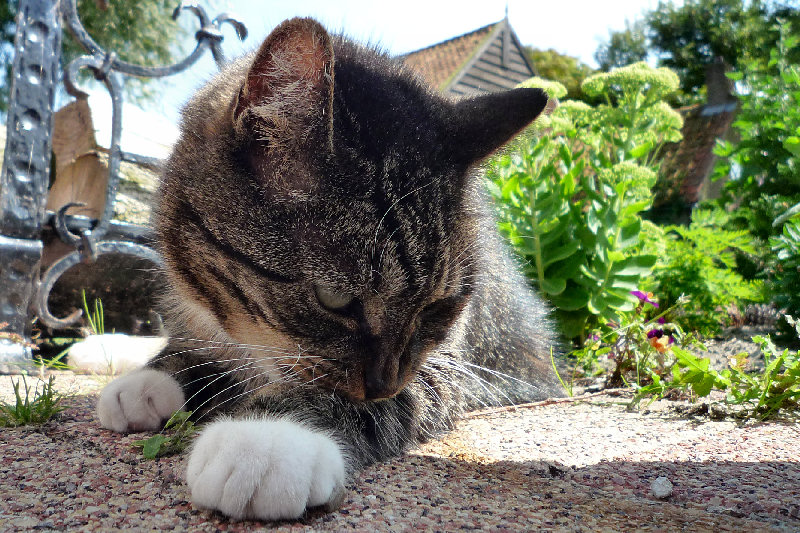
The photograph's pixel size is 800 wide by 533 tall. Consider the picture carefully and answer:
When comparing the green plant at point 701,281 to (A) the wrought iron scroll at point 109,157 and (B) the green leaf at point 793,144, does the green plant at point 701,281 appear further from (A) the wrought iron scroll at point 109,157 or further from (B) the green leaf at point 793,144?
(A) the wrought iron scroll at point 109,157

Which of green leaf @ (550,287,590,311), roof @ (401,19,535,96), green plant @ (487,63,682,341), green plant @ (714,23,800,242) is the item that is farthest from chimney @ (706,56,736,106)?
green leaf @ (550,287,590,311)

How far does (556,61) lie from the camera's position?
19.1 m

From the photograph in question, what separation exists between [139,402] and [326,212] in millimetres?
837

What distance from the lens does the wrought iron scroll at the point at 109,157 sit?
9.29 feet

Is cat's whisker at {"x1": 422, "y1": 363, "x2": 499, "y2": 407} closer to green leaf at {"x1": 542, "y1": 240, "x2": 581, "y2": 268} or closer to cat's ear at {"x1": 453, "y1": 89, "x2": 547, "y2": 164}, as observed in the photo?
cat's ear at {"x1": 453, "y1": 89, "x2": 547, "y2": 164}

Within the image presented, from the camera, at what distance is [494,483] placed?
136 centimetres

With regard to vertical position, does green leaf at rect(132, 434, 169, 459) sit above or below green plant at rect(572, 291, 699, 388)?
below

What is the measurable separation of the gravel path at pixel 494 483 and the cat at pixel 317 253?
93 millimetres

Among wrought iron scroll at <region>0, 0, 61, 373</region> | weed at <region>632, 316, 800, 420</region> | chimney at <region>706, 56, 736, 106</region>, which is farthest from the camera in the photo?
chimney at <region>706, 56, 736, 106</region>

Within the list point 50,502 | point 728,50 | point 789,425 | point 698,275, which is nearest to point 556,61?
point 728,50

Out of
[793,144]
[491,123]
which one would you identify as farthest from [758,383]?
[793,144]

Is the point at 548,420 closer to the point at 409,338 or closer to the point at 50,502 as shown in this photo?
the point at 409,338

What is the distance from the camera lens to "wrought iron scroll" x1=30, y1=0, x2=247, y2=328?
2830 millimetres

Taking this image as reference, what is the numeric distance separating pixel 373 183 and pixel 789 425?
1.68 m
